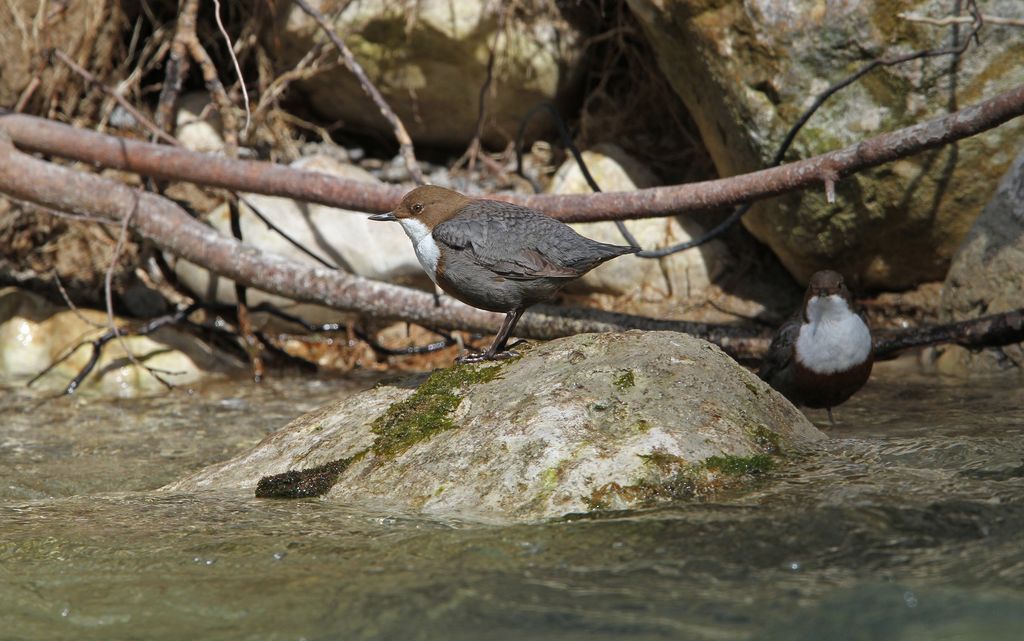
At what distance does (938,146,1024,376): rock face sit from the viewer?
17.0 ft

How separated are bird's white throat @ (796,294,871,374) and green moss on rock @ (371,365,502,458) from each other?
158cm

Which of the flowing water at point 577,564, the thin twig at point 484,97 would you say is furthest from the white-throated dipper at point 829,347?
the thin twig at point 484,97

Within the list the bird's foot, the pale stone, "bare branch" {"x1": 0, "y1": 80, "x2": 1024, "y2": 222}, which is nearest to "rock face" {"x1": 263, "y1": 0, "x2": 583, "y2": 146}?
the pale stone

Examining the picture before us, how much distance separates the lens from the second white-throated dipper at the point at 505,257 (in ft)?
11.5

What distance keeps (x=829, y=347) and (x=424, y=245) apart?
1763mm

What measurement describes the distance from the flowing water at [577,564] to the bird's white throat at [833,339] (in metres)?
0.86

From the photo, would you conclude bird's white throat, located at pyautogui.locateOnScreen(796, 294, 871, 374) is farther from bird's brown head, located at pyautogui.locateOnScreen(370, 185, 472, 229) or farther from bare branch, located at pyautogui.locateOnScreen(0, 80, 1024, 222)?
bird's brown head, located at pyautogui.locateOnScreen(370, 185, 472, 229)

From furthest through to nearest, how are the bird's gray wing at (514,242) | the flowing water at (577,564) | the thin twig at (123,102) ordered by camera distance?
Answer: the thin twig at (123,102)
the bird's gray wing at (514,242)
the flowing water at (577,564)

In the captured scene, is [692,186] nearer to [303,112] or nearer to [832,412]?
[832,412]

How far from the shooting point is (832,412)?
4.91 meters

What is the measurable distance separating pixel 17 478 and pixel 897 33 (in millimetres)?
4579

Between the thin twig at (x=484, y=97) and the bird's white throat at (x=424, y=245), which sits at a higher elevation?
the thin twig at (x=484, y=97)

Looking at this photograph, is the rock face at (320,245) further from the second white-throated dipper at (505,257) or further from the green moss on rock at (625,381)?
the green moss on rock at (625,381)

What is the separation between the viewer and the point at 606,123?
7535 mm
